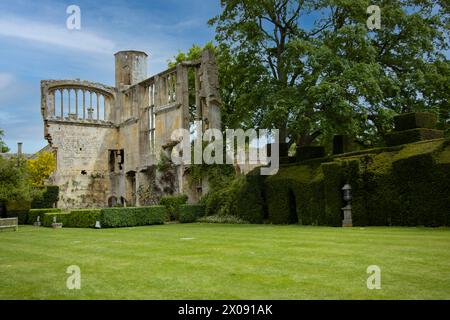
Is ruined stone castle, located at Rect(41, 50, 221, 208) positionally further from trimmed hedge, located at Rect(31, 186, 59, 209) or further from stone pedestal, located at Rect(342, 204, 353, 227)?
stone pedestal, located at Rect(342, 204, 353, 227)

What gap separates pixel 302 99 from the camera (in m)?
22.8

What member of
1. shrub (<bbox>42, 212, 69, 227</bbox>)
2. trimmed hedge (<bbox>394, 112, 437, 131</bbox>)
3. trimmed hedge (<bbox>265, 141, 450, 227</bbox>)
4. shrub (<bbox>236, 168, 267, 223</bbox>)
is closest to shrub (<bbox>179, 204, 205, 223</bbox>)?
shrub (<bbox>236, 168, 267, 223</bbox>)

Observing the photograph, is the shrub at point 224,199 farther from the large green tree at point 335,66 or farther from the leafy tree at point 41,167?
the leafy tree at point 41,167

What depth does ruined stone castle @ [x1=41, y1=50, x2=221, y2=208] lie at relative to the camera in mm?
33531

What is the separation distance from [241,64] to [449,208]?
14.8m

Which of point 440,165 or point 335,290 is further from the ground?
point 440,165

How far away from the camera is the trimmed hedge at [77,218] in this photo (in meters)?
23.3

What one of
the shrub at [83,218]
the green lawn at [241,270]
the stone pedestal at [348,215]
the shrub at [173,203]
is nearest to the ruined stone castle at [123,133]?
the shrub at [173,203]

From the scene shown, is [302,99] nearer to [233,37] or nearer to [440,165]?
[233,37]

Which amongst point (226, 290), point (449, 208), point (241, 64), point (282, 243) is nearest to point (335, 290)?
point (226, 290)

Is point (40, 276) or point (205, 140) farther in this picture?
point (205, 140)

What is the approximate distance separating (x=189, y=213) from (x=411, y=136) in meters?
13.2
